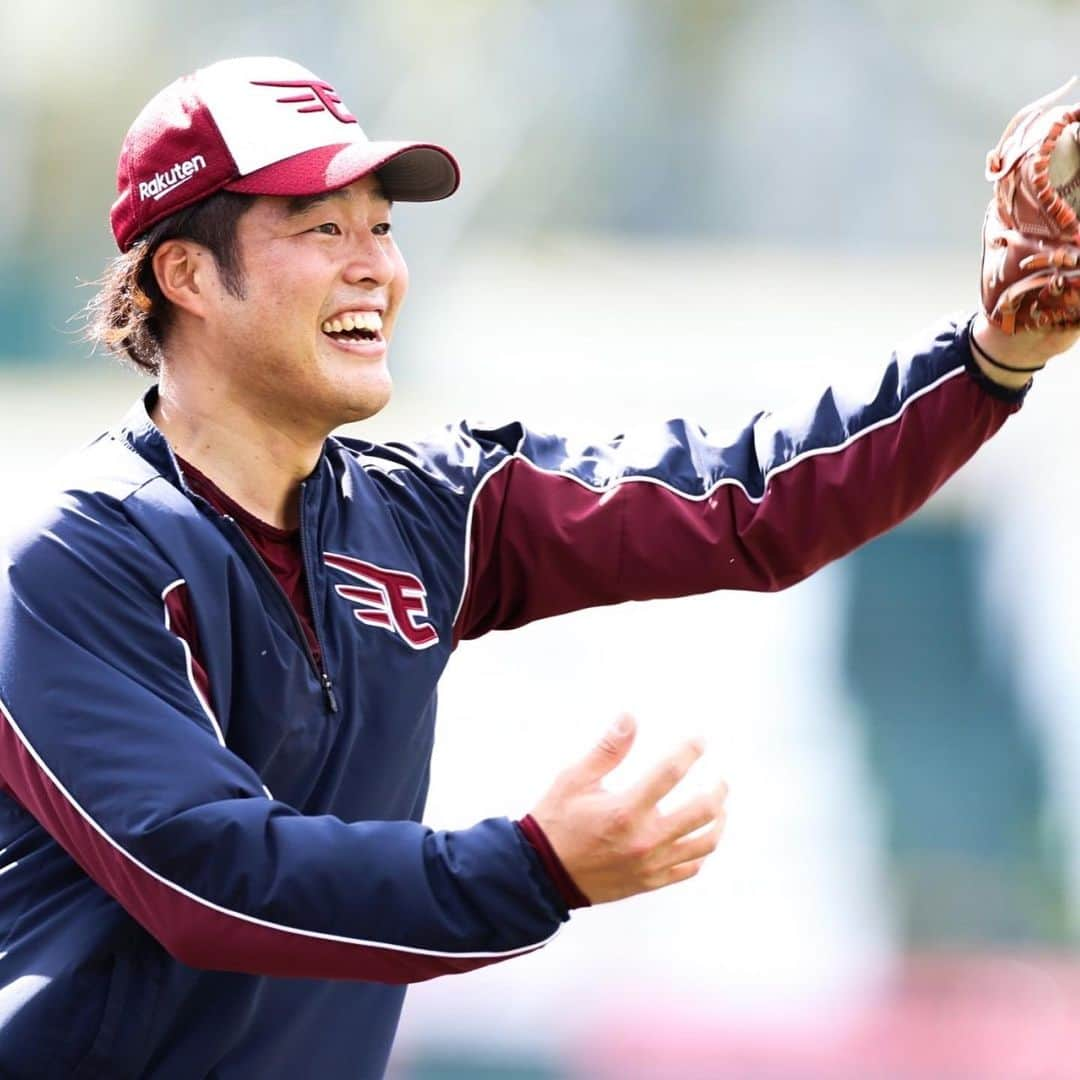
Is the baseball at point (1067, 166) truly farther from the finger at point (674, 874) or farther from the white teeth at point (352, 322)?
the finger at point (674, 874)

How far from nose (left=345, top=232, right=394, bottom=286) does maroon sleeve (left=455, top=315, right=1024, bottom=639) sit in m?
0.39

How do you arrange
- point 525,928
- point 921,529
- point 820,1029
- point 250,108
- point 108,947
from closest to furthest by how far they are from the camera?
point 525,928 < point 108,947 < point 250,108 < point 820,1029 < point 921,529

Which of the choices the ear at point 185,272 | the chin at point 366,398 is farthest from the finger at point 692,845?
the ear at point 185,272

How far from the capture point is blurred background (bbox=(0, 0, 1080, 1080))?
8.46 metres

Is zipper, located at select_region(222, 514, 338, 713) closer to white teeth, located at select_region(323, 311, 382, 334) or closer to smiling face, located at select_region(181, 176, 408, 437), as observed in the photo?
smiling face, located at select_region(181, 176, 408, 437)

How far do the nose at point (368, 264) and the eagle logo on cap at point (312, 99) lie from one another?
7.3 inches

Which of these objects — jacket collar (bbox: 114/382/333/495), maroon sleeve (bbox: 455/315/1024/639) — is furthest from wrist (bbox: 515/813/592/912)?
maroon sleeve (bbox: 455/315/1024/639)

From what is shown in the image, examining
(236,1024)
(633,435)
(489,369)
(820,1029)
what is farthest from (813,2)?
(236,1024)

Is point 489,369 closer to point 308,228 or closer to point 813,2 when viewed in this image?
point 813,2

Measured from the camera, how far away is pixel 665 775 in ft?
7.16

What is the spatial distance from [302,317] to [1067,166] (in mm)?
1069

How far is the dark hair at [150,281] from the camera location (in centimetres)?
291

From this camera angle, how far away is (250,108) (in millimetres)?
2883

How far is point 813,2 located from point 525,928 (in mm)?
11013
